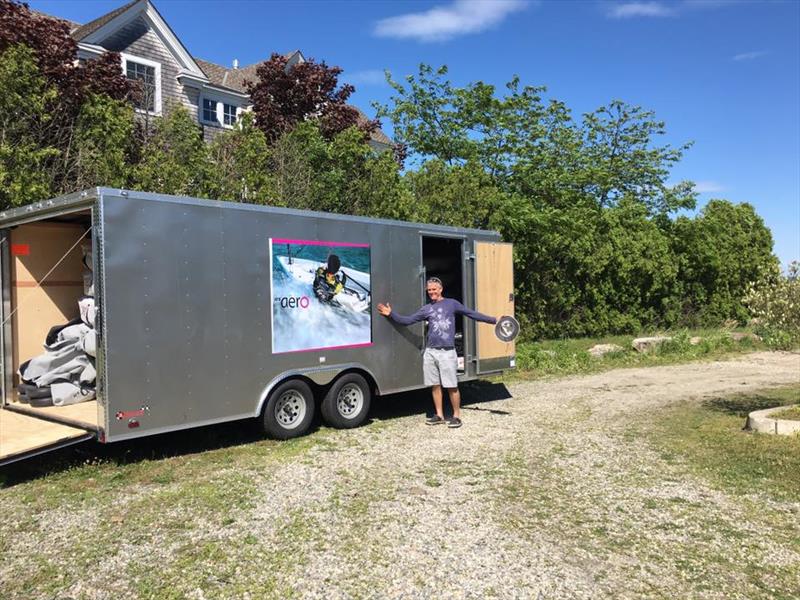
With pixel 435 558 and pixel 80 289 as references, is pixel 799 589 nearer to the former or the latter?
pixel 435 558


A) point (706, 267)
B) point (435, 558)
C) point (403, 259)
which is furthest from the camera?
point (706, 267)

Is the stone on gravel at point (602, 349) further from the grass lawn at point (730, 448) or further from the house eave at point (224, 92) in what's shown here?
the house eave at point (224, 92)

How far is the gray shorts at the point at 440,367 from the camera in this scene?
27.1 feet

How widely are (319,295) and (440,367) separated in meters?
1.96

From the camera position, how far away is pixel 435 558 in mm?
4273

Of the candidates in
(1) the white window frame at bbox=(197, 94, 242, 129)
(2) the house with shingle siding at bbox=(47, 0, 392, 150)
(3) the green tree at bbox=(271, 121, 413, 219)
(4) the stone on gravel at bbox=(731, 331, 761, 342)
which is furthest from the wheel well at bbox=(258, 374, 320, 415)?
(1) the white window frame at bbox=(197, 94, 242, 129)

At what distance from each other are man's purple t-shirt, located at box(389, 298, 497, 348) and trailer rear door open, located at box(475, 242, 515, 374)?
49.6 inches

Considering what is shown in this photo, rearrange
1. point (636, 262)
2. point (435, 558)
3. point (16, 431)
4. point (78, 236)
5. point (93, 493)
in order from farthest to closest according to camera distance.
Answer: point (636, 262) < point (78, 236) < point (16, 431) < point (93, 493) < point (435, 558)

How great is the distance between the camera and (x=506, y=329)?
9.31m

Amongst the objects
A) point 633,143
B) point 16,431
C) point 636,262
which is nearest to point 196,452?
point 16,431

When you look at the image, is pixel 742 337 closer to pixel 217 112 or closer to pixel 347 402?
pixel 347 402

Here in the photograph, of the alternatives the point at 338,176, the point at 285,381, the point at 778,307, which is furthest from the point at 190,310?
the point at 338,176

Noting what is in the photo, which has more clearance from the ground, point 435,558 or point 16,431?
point 16,431

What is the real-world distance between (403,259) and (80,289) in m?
4.18
